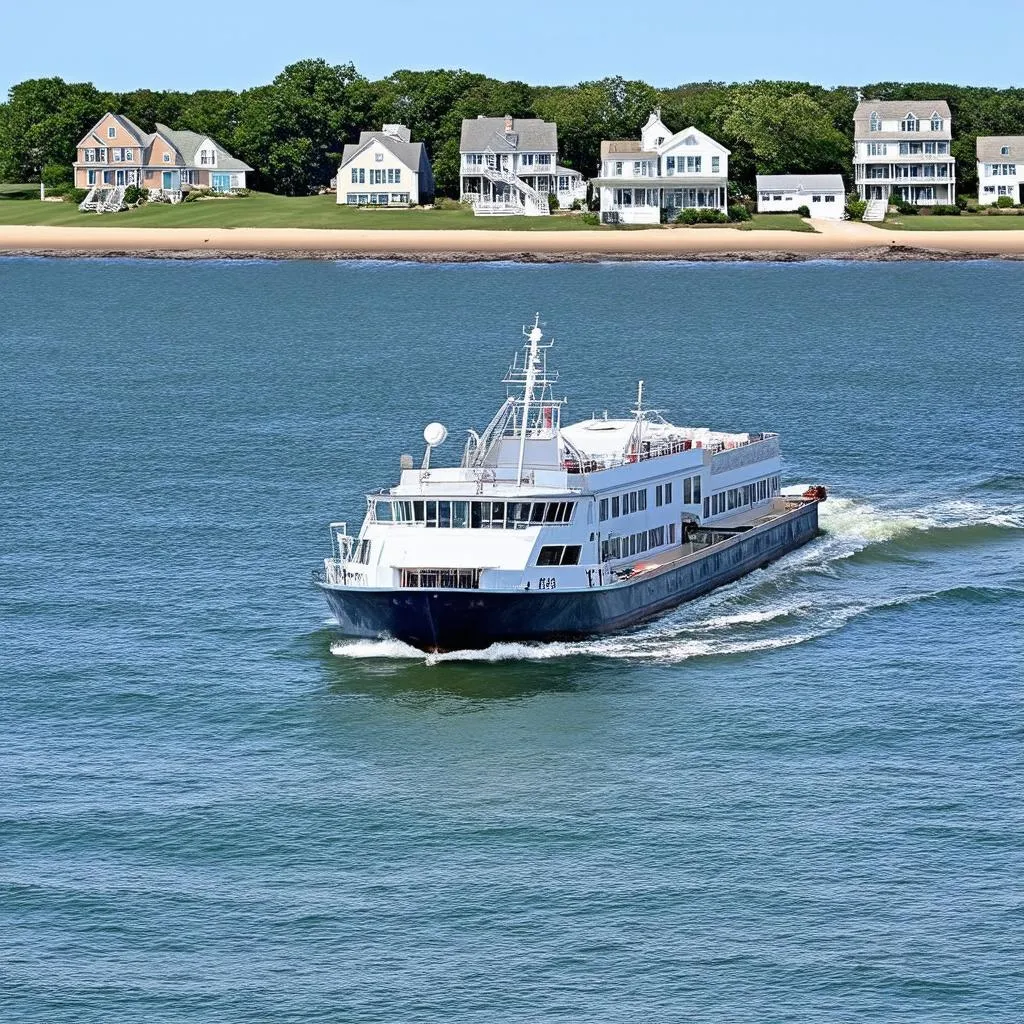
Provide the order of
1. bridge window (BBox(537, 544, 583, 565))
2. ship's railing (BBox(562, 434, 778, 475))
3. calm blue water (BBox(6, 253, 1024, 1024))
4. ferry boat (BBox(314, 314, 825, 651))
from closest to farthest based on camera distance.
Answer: calm blue water (BBox(6, 253, 1024, 1024)) < ferry boat (BBox(314, 314, 825, 651)) < bridge window (BBox(537, 544, 583, 565)) < ship's railing (BBox(562, 434, 778, 475))

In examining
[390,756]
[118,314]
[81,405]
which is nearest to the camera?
[390,756]

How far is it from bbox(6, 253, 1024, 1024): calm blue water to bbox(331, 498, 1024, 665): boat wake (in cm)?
17

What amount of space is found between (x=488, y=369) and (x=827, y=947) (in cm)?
9062

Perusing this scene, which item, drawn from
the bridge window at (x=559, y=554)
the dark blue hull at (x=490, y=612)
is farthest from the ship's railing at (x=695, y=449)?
the dark blue hull at (x=490, y=612)

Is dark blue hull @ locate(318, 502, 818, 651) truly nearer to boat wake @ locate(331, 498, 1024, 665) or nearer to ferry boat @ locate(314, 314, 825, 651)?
ferry boat @ locate(314, 314, 825, 651)

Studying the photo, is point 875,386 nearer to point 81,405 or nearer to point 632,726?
point 81,405

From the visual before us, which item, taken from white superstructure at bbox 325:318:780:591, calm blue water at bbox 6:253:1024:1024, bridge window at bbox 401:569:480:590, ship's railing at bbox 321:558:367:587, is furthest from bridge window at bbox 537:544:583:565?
ship's railing at bbox 321:558:367:587


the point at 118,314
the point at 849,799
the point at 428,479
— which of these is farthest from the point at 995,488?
the point at 118,314

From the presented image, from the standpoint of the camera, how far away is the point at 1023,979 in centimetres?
4281

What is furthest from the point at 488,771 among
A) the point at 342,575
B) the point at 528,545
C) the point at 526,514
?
the point at 526,514

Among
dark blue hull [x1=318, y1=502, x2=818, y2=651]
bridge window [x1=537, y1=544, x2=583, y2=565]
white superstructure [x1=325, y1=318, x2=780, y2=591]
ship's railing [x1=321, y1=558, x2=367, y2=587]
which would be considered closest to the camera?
dark blue hull [x1=318, y1=502, x2=818, y2=651]

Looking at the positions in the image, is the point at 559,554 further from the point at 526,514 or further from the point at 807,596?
the point at 807,596

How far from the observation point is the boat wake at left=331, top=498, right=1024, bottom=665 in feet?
214

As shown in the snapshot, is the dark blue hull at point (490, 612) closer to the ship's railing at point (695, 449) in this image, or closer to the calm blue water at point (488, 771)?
the calm blue water at point (488, 771)
